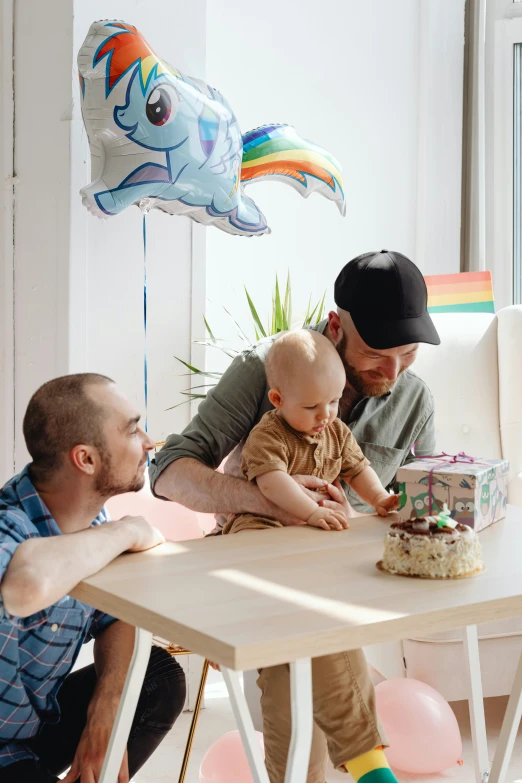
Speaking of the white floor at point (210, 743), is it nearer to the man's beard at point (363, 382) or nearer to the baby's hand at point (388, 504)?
the baby's hand at point (388, 504)

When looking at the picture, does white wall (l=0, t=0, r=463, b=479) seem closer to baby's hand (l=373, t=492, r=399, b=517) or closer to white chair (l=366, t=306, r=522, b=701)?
white chair (l=366, t=306, r=522, b=701)

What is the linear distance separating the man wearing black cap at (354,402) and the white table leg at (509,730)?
1.12 ft

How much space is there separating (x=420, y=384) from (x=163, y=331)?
3.58 ft

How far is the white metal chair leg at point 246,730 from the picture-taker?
3.54 ft

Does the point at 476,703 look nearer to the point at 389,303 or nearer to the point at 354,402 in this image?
the point at 354,402

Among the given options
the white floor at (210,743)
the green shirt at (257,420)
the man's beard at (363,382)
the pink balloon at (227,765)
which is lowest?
the white floor at (210,743)

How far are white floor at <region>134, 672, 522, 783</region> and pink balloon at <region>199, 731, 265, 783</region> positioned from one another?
1.34 feet

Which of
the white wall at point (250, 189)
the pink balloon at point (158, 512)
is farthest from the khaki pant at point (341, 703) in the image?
the white wall at point (250, 189)

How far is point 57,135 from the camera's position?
8.61 feet

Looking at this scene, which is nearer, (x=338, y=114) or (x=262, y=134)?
(x=262, y=134)

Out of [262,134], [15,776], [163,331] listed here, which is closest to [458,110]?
[262,134]

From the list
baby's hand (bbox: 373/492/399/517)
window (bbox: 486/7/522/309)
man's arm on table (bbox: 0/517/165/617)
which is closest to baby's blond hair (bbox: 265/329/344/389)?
baby's hand (bbox: 373/492/399/517)

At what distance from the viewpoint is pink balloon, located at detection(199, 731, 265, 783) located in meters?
1.89

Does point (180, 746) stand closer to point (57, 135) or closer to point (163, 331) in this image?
point (163, 331)
